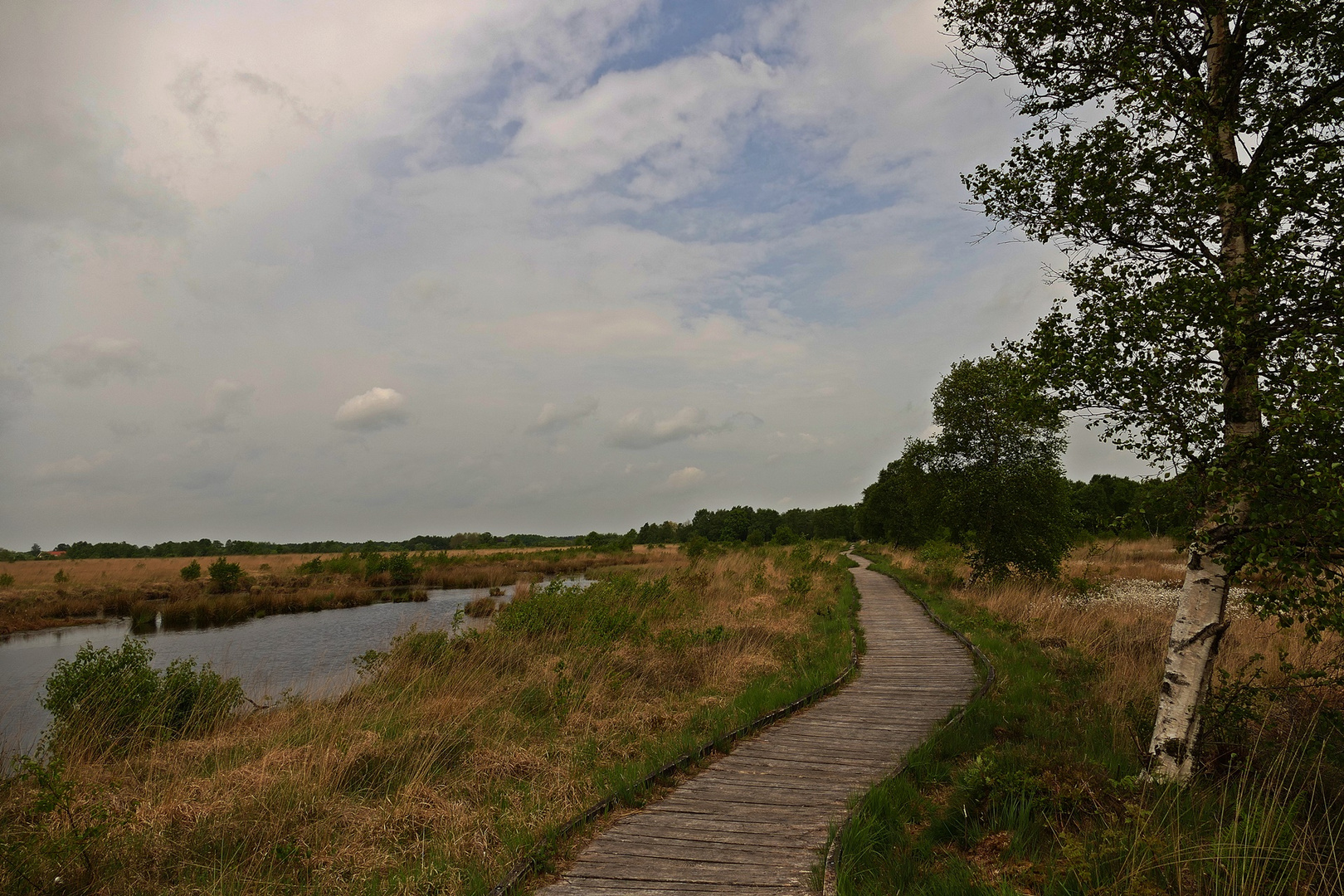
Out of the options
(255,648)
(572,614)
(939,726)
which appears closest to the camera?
(939,726)

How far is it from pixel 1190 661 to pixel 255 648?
23358 mm

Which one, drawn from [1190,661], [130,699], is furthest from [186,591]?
[1190,661]

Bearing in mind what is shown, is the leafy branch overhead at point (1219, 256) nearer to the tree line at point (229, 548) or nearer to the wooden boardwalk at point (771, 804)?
the wooden boardwalk at point (771, 804)

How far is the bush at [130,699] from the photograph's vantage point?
8930 mm

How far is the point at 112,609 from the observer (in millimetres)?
29969

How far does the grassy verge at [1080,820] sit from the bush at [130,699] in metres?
8.69

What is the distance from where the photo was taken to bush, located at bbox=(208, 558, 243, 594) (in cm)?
3531

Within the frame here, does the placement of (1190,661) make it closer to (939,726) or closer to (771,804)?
(939,726)

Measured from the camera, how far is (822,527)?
13150cm

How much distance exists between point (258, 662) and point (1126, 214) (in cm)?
2083

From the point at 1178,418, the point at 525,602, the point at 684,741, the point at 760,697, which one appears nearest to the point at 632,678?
the point at 760,697

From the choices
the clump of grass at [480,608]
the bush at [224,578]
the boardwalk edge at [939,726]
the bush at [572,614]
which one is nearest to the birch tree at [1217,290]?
the boardwalk edge at [939,726]

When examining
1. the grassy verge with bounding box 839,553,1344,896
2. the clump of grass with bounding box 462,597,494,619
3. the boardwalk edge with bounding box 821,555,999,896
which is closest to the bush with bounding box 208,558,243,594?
the clump of grass with bounding box 462,597,494,619

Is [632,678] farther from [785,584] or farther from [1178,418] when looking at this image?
[785,584]
